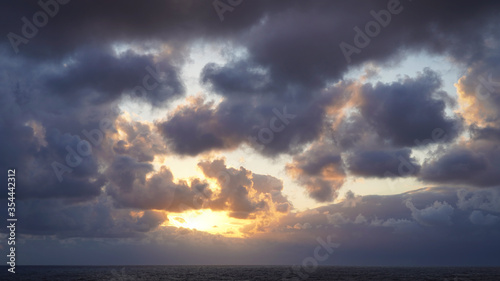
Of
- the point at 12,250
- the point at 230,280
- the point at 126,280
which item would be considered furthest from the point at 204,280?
the point at 12,250

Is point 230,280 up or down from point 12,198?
down

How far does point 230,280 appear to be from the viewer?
160125 millimetres

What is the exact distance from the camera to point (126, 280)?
176 meters

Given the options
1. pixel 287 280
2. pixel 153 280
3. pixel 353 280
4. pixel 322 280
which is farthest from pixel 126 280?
pixel 353 280

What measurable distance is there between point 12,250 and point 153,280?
382ft

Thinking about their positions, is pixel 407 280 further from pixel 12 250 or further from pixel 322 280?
pixel 12 250

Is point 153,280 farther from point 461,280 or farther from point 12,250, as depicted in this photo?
point 461,280

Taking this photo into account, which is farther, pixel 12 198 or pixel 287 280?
pixel 287 280

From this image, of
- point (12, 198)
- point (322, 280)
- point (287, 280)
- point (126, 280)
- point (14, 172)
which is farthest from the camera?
point (126, 280)

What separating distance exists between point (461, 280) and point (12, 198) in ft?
577

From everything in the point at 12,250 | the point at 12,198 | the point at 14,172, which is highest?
the point at 14,172

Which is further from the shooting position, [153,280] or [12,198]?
[153,280]

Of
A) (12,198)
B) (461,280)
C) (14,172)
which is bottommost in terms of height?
(461,280)

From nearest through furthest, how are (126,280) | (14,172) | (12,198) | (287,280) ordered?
(12,198) → (14,172) → (287,280) → (126,280)
